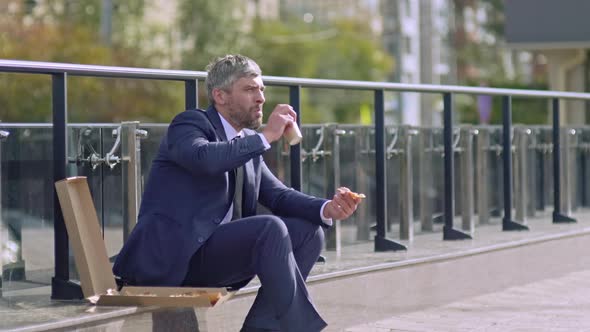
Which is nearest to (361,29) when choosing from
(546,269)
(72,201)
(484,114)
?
(484,114)

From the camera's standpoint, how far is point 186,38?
155 feet

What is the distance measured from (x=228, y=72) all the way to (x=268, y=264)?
91 centimetres

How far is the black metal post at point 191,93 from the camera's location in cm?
668

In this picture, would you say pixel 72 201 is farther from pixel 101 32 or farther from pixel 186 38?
pixel 186 38

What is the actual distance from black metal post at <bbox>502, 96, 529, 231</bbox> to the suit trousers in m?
4.24

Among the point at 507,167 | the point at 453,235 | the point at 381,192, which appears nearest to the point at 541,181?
the point at 507,167

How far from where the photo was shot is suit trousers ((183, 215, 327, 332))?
561 cm

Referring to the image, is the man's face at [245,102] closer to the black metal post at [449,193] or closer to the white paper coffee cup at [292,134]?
the white paper coffee cup at [292,134]

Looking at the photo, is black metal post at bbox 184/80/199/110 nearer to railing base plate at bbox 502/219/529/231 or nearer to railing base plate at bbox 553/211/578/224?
railing base plate at bbox 502/219/529/231

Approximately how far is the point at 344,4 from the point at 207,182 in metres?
73.3

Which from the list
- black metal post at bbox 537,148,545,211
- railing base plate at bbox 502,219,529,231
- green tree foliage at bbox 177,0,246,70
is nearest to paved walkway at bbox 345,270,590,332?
railing base plate at bbox 502,219,529,231

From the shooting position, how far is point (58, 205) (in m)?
5.91

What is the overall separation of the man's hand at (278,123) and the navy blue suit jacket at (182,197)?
85 mm

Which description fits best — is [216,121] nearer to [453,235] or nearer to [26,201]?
[26,201]
